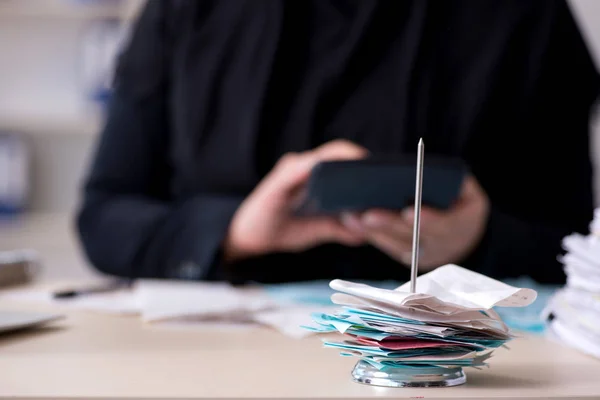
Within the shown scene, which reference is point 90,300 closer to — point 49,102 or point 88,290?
point 88,290

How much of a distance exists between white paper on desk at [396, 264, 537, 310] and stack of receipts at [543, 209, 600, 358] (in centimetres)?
17

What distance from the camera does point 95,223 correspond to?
1452 mm

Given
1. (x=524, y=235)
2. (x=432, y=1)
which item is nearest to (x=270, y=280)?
(x=524, y=235)

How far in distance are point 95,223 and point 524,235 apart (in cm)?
76

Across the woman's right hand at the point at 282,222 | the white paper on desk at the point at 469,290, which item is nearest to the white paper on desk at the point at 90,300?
the woman's right hand at the point at 282,222

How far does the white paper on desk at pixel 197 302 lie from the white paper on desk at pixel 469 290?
341mm

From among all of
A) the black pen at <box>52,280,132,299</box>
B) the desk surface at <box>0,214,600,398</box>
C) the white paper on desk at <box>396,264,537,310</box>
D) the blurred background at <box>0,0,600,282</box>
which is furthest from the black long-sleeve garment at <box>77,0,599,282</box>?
the blurred background at <box>0,0,600,282</box>

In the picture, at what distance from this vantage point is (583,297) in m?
0.70

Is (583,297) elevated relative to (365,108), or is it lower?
lower

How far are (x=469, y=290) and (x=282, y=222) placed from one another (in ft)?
2.25

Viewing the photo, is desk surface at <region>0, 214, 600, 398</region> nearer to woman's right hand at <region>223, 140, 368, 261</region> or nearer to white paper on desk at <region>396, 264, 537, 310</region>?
white paper on desk at <region>396, 264, 537, 310</region>

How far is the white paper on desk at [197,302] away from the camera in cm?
85

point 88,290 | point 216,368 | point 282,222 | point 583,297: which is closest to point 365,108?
point 282,222

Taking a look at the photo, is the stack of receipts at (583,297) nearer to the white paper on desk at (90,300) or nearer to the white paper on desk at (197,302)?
the white paper on desk at (197,302)
